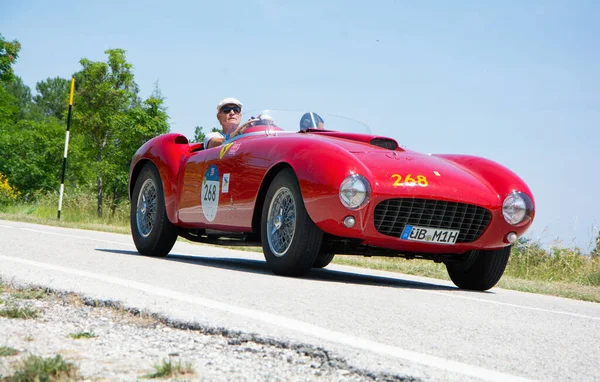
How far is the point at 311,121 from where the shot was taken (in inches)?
283

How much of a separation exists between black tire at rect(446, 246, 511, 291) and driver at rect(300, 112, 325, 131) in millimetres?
1662

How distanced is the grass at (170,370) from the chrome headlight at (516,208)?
158 inches

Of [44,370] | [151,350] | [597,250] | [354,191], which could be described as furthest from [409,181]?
[597,250]

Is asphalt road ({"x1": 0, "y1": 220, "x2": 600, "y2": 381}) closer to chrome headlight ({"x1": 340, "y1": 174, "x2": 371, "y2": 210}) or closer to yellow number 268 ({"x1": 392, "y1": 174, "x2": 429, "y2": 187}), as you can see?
chrome headlight ({"x1": 340, "y1": 174, "x2": 371, "y2": 210})

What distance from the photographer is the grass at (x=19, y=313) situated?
348 centimetres

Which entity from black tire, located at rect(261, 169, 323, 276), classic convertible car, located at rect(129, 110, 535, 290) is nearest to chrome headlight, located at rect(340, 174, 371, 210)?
classic convertible car, located at rect(129, 110, 535, 290)

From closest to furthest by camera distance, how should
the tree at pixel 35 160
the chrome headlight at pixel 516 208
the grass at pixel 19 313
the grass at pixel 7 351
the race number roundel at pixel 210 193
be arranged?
the grass at pixel 7 351 < the grass at pixel 19 313 < the chrome headlight at pixel 516 208 < the race number roundel at pixel 210 193 < the tree at pixel 35 160

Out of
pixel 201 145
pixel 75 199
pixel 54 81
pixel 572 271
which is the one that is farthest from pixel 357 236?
pixel 54 81

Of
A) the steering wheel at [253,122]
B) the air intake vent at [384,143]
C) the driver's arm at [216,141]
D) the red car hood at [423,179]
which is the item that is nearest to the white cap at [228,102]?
the driver's arm at [216,141]

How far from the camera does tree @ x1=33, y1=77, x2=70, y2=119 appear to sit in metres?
103

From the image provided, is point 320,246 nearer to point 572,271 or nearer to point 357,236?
point 357,236

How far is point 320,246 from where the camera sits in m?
5.71

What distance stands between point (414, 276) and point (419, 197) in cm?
287

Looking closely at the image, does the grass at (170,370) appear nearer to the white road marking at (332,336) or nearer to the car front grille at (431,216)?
the white road marking at (332,336)
